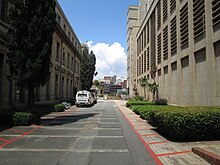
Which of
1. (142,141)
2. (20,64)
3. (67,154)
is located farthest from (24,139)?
(20,64)

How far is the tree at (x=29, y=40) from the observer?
42.9 ft

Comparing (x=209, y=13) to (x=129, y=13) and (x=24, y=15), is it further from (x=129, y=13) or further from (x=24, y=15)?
(x=129, y=13)

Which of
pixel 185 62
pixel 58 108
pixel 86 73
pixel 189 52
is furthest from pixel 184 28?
pixel 86 73

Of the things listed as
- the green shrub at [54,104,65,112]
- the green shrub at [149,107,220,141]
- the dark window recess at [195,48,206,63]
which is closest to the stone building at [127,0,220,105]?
the dark window recess at [195,48,206,63]

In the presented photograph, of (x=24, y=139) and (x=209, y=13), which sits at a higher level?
(x=209, y=13)

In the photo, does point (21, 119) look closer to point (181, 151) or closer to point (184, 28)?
point (181, 151)

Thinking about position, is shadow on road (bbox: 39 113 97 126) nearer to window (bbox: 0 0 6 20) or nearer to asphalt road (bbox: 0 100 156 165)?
asphalt road (bbox: 0 100 156 165)

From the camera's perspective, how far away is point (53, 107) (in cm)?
2167

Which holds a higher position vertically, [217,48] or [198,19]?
[198,19]

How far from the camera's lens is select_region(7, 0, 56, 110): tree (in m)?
13.1

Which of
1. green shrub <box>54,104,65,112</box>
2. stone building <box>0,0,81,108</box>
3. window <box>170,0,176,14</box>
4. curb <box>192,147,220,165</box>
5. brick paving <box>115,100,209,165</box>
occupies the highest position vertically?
window <box>170,0,176,14</box>

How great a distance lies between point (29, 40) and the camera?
1320 centimetres

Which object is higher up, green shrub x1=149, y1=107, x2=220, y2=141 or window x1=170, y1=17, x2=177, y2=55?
window x1=170, y1=17, x2=177, y2=55

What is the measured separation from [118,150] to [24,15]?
34.4 feet
